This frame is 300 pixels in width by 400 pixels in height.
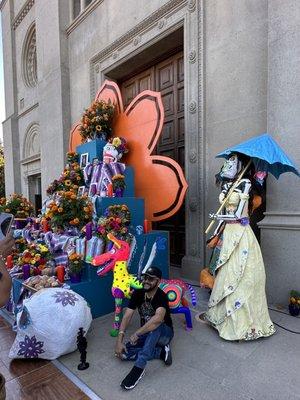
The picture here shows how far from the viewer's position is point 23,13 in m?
12.0

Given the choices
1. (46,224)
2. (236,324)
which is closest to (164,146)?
(46,224)

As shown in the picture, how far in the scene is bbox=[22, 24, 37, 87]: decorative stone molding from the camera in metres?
12.2

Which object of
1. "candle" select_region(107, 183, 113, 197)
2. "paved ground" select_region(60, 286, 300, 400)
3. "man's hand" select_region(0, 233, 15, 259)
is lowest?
"paved ground" select_region(60, 286, 300, 400)

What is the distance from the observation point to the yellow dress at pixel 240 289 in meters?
3.26

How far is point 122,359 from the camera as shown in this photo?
9.59 feet

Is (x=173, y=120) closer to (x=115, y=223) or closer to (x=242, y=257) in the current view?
(x=115, y=223)

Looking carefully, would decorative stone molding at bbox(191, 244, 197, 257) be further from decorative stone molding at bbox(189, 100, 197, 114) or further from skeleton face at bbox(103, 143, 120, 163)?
decorative stone molding at bbox(189, 100, 197, 114)

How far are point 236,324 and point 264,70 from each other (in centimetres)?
404

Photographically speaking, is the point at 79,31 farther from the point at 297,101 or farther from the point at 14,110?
the point at 297,101

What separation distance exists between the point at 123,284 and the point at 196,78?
435 centimetres

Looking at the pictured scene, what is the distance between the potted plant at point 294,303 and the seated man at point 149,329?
6.48 feet

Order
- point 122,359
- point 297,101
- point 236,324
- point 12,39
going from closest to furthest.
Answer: point 122,359, point 236,324, point 297,101, point 12,39

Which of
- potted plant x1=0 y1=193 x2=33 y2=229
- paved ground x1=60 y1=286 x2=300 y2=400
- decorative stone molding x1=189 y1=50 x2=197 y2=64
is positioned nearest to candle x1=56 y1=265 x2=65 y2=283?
A: paved ground x1=60 y1=286 x2=300 y2=400

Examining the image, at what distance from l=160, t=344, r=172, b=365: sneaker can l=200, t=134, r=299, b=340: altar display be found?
80 cm
